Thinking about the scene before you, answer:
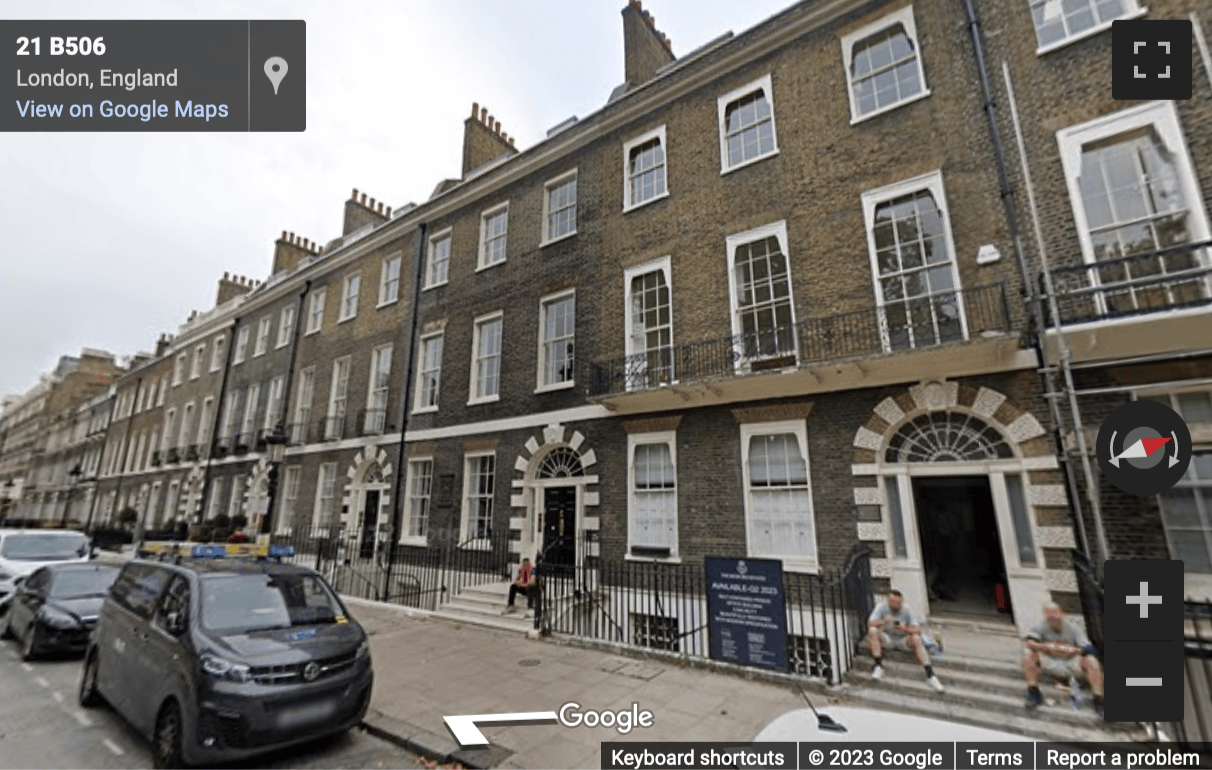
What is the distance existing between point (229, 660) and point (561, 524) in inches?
320

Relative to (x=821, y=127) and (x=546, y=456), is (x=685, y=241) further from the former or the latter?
(x=546, y=456)

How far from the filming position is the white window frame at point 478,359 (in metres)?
14.4

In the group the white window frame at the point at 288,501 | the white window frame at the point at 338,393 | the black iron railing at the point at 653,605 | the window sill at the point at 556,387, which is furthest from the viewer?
the white window frame at the point at 288,501

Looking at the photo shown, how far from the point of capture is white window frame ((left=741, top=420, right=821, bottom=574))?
866cm

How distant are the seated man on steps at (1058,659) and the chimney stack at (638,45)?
13.9m

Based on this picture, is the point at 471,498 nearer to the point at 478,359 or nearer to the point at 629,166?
the point at 478,359

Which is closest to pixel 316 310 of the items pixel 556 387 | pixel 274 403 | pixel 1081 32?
pixel 274 403

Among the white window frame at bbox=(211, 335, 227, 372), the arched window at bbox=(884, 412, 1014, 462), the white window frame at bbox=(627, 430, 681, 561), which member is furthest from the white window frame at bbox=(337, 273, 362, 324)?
the arched window at bbox=(884, 412, 1014, 462)

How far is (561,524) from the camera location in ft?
40.4

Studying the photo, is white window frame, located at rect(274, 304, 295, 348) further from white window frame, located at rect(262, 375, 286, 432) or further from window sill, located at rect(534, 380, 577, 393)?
window sill, located at rect(534, 380, 577, 393)

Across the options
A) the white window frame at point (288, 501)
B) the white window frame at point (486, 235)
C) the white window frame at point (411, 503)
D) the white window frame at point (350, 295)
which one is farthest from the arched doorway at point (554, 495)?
the white window frame at point (288, 501)

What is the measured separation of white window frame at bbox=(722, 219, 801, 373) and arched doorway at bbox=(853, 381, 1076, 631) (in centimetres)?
217

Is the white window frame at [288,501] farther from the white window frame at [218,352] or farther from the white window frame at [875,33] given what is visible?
the white window frame at [875,33]

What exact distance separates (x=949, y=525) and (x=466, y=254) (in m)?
14.8
